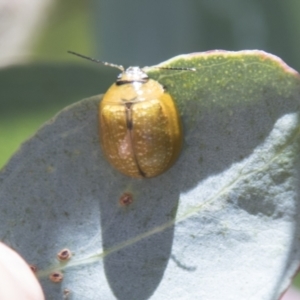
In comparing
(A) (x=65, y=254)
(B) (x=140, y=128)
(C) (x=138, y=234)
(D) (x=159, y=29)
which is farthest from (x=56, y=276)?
(D) (x=159, y=29)

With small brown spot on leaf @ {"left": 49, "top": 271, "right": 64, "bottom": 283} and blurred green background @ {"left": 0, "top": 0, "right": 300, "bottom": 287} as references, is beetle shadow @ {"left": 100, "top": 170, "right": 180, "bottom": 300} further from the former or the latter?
blurred green background @ {"left": 0, "top": 0, "right": 300, "bottom": 287}

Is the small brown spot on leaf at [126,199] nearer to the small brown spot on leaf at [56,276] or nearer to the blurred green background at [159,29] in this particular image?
the small brown spot on leaf at [56,276]

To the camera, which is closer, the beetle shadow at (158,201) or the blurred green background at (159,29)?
the beetle shadow at (158,201)

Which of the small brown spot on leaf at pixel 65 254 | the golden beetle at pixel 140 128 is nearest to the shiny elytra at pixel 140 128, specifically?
the golden beetle at pixel 140 128

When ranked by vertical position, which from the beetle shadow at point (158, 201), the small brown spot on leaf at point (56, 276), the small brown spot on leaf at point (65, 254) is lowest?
the small brown spot on leaf at point (56, 276)

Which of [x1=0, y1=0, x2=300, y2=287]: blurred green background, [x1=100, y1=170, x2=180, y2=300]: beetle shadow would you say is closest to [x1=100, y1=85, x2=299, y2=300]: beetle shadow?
[x1=100, y1=170, x2=180, y2=300]: beetle shadow

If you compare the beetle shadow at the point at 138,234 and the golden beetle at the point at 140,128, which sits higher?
the golden beetle at the point at 140,128

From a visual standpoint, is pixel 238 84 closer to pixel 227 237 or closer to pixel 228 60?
pixel 228 60
